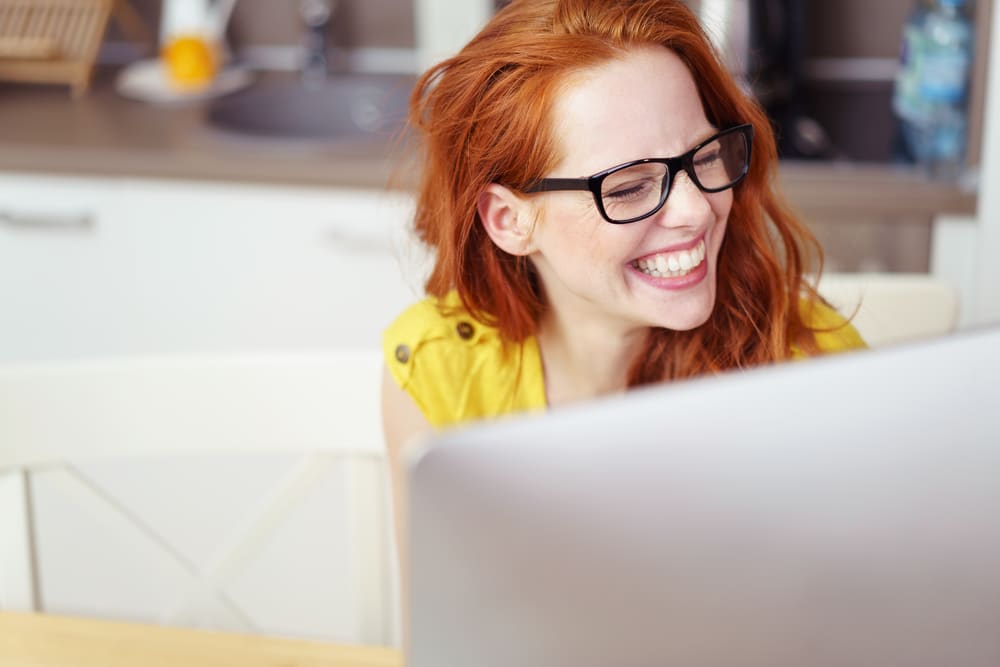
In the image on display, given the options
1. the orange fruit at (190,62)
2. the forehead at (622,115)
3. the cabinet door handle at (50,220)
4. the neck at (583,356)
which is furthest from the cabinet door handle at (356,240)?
the forehead at (622,115)

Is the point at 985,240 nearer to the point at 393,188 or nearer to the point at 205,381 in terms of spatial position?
the point at 393,188

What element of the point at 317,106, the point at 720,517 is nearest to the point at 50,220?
the point at 317,106

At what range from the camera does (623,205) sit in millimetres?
955

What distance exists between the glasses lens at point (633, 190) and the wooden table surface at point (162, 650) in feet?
1.28

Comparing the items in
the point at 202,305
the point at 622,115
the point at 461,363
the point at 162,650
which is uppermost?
the point at 622,115

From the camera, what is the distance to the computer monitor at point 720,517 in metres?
0.53

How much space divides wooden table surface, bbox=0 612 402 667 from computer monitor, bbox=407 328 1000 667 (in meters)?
0.43

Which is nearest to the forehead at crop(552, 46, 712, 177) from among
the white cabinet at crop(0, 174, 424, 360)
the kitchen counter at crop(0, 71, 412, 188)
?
the kitchen counter at crop(0, 71, 412, 188)

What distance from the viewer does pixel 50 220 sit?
6.89 ft

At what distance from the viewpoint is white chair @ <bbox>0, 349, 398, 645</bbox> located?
3.76 feet

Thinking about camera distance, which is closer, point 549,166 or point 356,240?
point 549,166

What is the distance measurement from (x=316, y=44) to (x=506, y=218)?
1514 mm

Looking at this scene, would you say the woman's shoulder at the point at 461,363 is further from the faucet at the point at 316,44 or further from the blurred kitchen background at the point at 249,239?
the faucet at the point at 316,44

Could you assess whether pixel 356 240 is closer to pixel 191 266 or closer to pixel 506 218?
pixel 191 266
